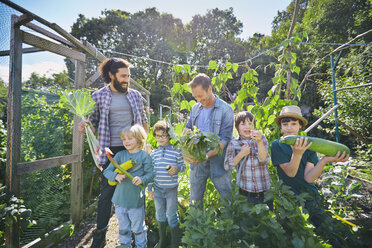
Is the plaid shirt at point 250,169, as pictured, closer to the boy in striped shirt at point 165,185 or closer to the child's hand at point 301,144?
the child's hand at point 301,144

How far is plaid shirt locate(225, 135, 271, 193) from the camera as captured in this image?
71.1 inches

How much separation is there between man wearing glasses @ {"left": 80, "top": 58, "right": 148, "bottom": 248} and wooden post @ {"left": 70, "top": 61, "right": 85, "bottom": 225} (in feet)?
3.21

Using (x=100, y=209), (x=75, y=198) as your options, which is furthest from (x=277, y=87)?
(x=75, y=198)

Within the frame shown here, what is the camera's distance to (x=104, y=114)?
204 cm

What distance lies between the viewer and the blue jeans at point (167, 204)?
198cm

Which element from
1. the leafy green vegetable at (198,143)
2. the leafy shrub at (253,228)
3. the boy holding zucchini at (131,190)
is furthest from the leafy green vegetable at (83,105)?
the leafy shrub at (253,228)

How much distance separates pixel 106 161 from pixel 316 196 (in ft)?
6.53

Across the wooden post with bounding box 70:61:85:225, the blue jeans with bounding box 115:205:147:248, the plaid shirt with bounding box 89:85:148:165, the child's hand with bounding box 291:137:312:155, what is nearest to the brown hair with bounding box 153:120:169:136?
the plaid shirt with bounding box 89:85:148:165

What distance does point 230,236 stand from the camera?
110 centimetres

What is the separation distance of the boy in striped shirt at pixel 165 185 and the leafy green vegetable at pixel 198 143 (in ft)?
1.63

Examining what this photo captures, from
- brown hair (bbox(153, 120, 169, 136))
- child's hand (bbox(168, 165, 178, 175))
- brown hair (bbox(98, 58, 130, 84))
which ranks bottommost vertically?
child's hand (bbox(168, 165, 178, 175))

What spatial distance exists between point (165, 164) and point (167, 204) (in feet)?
1.35

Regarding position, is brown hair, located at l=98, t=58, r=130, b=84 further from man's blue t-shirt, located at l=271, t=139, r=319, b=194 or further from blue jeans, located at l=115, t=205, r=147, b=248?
man's blue t-shirt, located at l=271, t=139, r=319, b=194

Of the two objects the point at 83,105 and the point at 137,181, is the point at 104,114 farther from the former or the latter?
the point at 137,181
